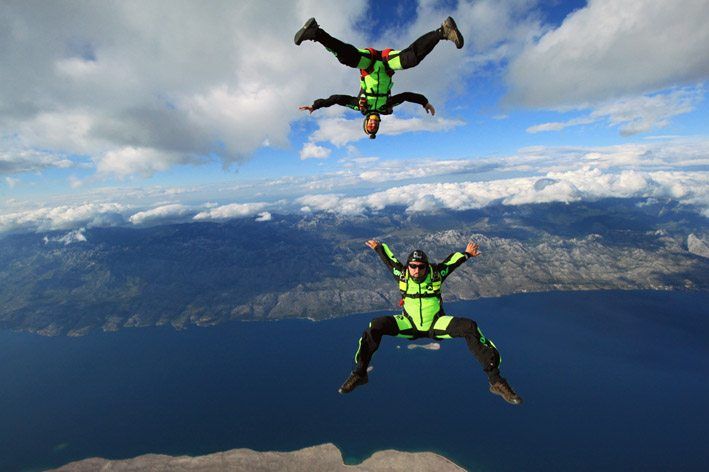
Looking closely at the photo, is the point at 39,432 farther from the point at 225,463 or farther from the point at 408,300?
the point at 408,300

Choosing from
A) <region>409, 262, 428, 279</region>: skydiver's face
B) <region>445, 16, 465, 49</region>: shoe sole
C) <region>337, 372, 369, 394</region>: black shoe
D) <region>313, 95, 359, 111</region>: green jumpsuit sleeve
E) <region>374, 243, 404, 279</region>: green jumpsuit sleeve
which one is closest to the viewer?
<region>445, 16, 465, 49</region>: shoe sole

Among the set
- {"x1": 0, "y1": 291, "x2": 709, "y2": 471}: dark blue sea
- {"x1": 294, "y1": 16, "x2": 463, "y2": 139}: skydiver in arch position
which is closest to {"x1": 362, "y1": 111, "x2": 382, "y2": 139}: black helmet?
{"x1": 294, "y1": 16, "x2": 463, "y2": 139}: skydiver in arch position

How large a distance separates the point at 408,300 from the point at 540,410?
192529 millimetres

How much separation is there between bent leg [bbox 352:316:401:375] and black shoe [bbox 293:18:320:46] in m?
7.44

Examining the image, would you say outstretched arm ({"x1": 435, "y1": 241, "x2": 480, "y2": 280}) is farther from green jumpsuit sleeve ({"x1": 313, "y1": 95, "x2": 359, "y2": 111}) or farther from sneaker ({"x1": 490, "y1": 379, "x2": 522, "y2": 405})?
green jumpsuit sleeve ({"x1": 313, "y1": 95, "x2": 359, "y2": 111})

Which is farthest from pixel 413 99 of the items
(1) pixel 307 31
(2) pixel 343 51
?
(1) pixel 307 31

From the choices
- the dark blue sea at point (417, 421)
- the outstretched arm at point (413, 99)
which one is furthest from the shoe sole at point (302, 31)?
the dark blue sea at point (417, 421)

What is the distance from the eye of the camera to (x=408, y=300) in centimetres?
1009

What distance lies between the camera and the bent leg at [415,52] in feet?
29.2

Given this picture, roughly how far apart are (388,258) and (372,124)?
14.1ft

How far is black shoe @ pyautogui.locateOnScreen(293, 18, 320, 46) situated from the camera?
8.36m

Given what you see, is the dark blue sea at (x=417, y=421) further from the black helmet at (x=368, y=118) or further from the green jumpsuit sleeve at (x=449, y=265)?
the black helmet at (x=368, y=118)

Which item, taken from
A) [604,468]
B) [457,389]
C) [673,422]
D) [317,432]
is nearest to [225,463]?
[317,432]

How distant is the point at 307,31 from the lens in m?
8.43
